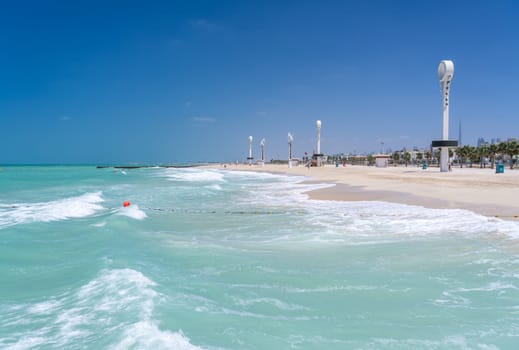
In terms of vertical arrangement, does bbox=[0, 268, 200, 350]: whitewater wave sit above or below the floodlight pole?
below

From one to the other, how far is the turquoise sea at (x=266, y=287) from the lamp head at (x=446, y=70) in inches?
1337

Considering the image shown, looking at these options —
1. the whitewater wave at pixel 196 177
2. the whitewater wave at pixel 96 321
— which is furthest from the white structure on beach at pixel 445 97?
the whitewater wave at pixel 96 321

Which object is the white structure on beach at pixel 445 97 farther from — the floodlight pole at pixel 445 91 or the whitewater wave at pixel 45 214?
the whitewater wave at pixel 45 214

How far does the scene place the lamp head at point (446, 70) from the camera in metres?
40.5

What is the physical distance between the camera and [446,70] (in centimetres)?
4066

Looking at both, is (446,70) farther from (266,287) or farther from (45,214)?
(266,287)

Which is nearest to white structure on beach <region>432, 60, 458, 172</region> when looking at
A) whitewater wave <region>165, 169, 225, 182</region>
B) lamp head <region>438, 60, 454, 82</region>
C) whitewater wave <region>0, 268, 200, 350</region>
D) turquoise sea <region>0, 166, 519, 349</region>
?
lamp head <region>438, 60, 454, 82</region>

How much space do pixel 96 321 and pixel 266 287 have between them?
2495 millimetres

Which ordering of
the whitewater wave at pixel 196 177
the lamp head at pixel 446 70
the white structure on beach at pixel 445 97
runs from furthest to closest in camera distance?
1. the whitewater wave at pixel 196 177
2. the lamp head at pixel 446 70
3. the white structure on beach at pixel 445 97

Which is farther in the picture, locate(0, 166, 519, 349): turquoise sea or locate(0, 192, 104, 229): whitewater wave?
locate(0, 192, 104, 229): whitewater wave

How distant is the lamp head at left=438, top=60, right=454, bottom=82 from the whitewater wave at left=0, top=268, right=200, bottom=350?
42.3 metres

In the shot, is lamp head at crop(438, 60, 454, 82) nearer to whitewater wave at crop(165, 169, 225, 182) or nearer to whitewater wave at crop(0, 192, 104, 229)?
whitewater wave at crop(165, 169, 225, 182)

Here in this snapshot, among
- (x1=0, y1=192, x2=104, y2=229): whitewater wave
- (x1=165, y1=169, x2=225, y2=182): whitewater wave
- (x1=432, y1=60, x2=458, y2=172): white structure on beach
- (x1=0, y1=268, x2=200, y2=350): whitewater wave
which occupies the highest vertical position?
(x1=432, y1=60, x2=458, y2=172): white structure on beach

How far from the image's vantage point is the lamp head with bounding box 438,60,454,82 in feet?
133
